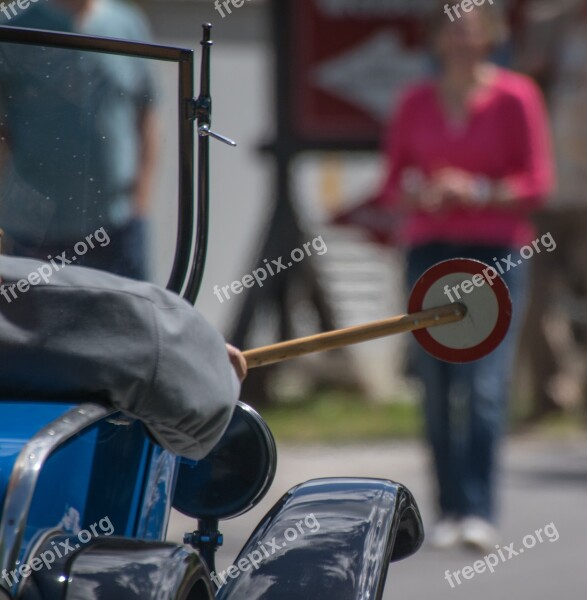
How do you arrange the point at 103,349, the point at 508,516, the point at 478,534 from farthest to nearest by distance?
the point at 508,516 → the point at 478,534 → the point at 103,349

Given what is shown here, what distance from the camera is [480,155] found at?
5.79 meters

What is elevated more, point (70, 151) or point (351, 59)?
point (351, 59)

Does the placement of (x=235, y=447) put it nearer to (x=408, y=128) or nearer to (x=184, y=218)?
(x=184, y=218)

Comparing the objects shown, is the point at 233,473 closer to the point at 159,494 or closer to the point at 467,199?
the point at 159,494

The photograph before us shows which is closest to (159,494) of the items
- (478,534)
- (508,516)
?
(478,534)

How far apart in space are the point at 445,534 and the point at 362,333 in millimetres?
3076

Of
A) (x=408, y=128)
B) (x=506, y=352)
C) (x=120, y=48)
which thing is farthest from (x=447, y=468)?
(x=120, y=48)

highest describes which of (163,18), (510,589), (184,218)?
→ (163,18)

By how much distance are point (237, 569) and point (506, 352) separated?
10.7 feet

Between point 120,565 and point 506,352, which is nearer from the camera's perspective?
point 120,565

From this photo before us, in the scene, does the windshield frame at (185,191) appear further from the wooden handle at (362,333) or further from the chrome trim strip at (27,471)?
the chrome trim strip at (27,471)

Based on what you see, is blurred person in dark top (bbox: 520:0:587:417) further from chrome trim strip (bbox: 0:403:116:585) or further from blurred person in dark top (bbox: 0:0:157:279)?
chrome trim strip (bbox: 0:403:116:585)

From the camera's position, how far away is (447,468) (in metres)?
5.70

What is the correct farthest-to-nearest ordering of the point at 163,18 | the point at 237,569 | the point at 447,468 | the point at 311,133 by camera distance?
the point at 163,18 < the point at 311,133 < the point at 447,468 < the point at 237,569
